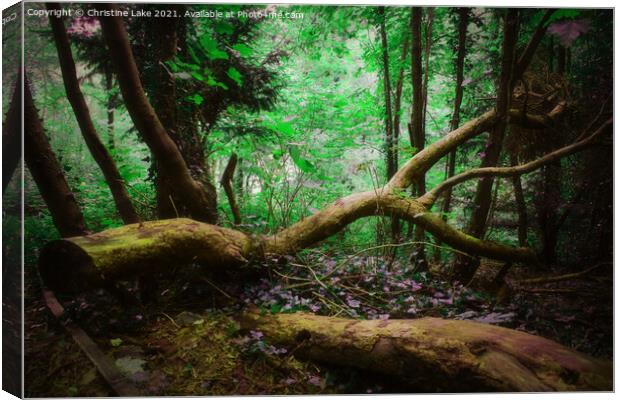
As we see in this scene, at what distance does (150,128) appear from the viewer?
254cm

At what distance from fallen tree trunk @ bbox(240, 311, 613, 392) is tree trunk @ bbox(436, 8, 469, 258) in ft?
3.62

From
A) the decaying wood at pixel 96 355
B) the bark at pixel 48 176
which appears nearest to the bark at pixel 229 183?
the bark at pixel 48 176

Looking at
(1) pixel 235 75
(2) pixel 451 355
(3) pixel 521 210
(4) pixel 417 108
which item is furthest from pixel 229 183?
(3) pixel 521 210

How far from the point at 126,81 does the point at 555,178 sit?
3264mm

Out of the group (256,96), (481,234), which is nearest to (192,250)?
(256,96)

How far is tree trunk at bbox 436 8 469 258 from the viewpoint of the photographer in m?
2.72

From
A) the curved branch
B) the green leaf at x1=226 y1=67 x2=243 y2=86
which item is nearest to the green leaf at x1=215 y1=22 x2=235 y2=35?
the green leaf at x1=226 y1=67 x2=243 y2=86

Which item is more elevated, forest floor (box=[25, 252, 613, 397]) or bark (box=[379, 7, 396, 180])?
bark (box=[379, 7, 396, 180])

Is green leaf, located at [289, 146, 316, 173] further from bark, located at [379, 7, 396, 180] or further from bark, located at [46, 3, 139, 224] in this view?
bark, located at [46, 3, 139, 224]

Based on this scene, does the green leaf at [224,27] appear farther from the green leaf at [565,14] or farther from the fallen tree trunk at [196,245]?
the green leaf at [565,14]

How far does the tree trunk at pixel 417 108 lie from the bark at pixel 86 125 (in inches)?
91.8

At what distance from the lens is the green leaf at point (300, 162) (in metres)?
2.61

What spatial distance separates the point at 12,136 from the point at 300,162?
175 cm

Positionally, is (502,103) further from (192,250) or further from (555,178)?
(192,250)
